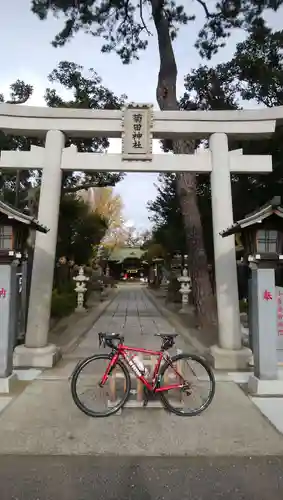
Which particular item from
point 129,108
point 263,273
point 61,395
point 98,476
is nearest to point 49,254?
point 61,395

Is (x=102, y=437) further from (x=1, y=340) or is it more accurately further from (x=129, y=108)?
(x=129, y=108)

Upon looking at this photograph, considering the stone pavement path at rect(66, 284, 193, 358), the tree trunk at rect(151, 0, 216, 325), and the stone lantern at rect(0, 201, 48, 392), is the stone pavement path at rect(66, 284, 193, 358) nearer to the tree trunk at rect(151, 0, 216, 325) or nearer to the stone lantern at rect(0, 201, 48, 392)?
the tree trunk at rect(151, 0, 216, 325)

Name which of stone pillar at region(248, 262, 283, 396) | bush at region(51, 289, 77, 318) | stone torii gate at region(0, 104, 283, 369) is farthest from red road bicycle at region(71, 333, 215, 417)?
bush at region(51, 289, 77, 318)

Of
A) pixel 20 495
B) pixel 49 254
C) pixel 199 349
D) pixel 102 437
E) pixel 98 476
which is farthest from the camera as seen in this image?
pixel 199 349

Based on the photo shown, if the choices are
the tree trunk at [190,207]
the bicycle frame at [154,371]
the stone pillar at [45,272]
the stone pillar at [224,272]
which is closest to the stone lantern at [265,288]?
the stone pillar at [224,272]

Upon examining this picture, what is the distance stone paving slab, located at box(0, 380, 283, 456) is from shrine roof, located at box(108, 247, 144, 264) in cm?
4705

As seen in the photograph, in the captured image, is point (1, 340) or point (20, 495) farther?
point (1, 340)

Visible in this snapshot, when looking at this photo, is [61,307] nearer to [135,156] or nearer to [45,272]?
[45,272]

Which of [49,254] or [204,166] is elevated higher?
[204,166]

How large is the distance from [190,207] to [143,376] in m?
7.04

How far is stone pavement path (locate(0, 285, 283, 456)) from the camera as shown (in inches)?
151

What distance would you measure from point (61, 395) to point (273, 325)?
3317mm

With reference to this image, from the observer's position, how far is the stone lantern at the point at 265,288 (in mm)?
5648

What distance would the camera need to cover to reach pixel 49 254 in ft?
24.8
